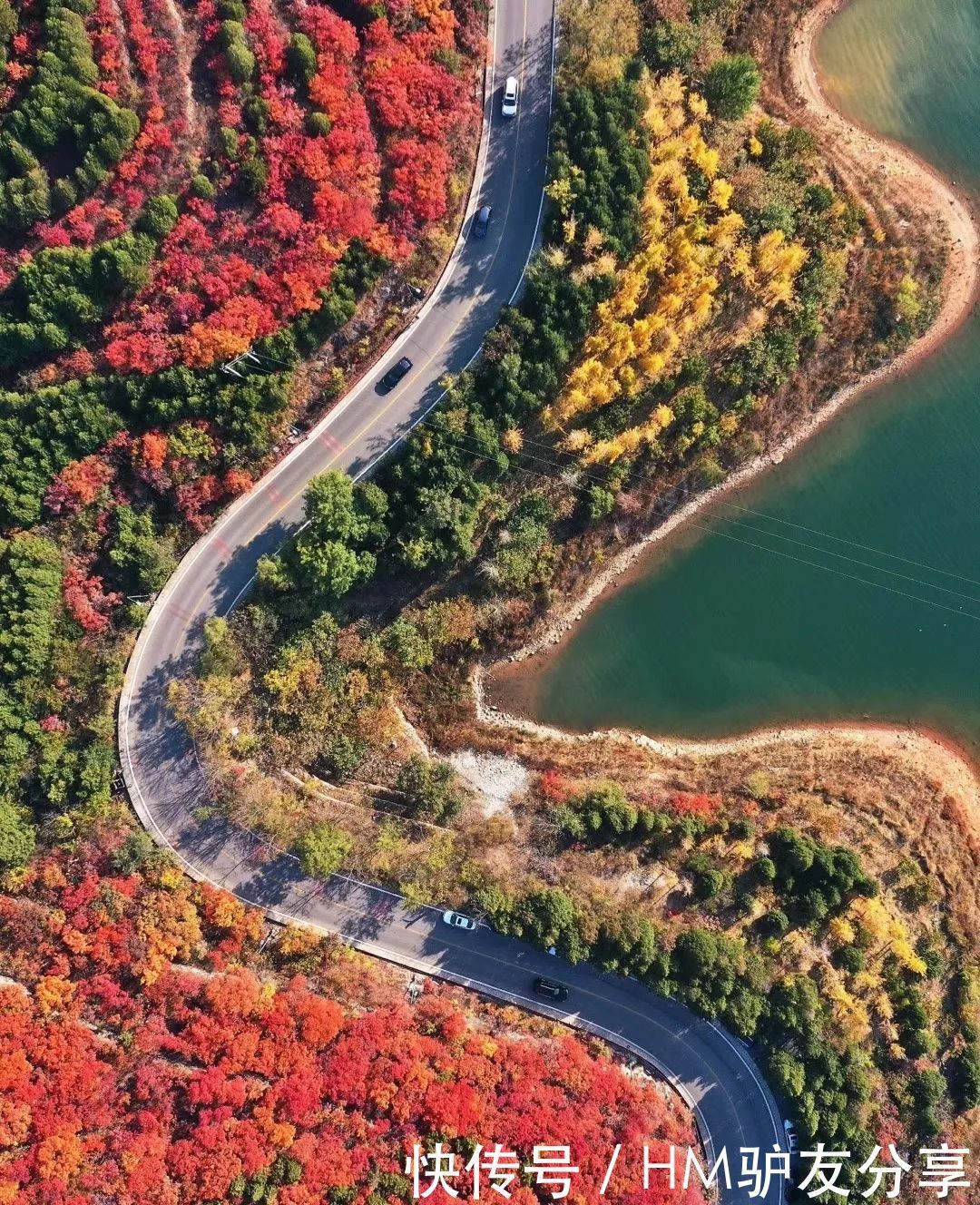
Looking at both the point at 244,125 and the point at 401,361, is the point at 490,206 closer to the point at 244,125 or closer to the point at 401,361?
the point at 401,361

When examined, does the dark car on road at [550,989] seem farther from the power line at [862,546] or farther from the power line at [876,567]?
the power line at [862,546]

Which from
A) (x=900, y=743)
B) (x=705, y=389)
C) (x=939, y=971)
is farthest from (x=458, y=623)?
(x=939, y=971)

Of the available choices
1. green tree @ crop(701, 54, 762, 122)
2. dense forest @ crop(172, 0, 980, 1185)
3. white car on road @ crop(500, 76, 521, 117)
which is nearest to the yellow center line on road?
white car on road @ crop(500, 76, 521, 117)

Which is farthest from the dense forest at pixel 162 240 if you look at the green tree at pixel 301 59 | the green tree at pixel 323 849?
the green tree at pixel 323 849

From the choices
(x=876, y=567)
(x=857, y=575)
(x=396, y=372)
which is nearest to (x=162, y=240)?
(x=396, y=372)

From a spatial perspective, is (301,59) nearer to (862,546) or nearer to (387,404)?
(387,404)
